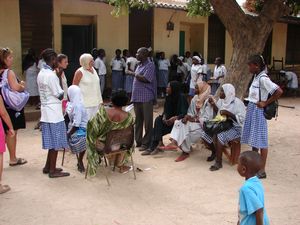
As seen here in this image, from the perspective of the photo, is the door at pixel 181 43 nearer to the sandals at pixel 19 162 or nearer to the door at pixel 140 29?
the door at pixel 140 29

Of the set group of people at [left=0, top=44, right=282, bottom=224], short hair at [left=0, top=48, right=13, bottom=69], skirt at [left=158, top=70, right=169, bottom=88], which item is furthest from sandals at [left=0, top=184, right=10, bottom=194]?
skirt at [left=158, top=70, right=169, bottom=88]

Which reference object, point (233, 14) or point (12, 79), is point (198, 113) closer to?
point (233, 14)

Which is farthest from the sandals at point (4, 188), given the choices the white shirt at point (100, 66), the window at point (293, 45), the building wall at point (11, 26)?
the window at point (293, 45)

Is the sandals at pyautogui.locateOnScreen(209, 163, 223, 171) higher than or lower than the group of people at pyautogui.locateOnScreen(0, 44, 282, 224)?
lower

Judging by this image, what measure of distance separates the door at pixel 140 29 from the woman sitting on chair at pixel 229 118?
7200mm

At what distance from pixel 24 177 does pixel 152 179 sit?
158 cm

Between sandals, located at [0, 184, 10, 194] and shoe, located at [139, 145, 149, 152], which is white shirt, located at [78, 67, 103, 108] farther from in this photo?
sandals, located at [0, 184, 10, 194]

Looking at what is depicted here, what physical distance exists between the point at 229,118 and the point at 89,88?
79.0 inches

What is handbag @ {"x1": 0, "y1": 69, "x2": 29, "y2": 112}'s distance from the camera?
5.40 meters

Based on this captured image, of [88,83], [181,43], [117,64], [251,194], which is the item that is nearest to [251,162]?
[251,194]

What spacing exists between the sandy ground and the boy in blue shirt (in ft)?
4.60

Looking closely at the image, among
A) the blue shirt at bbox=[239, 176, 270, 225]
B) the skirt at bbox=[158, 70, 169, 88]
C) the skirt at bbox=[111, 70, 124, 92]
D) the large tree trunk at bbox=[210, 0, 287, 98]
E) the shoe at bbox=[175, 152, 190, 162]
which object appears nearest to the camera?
the blue shirt at bbox=[239, 176, 270, 225]

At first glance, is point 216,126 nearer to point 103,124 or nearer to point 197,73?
point 103,124

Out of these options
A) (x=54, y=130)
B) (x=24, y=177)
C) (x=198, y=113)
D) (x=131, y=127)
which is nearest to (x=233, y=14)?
(x=198, y=113)
